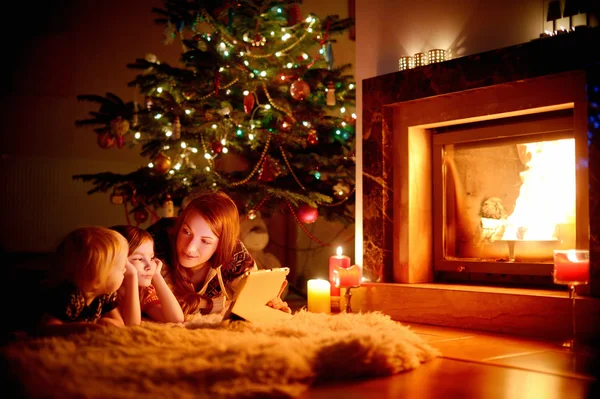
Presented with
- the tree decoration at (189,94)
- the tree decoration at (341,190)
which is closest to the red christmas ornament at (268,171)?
the tree decoration at (341,190)

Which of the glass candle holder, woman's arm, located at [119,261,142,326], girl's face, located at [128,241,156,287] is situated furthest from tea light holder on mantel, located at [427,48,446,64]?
woman's arm, located at [119,261,142,326]

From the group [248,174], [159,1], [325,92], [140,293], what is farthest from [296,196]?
[159,1]

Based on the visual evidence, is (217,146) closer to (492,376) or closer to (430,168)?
(430,168)

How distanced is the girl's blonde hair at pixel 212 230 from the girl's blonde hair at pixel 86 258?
1.94 ft

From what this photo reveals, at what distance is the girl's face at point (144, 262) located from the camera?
2186mm

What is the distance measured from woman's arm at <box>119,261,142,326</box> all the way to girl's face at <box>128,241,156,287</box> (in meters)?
0.08

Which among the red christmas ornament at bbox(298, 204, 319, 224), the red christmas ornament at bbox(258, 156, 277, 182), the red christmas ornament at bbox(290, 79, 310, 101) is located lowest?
the red christmas ornament at bbox(298, 204, 319, 224)

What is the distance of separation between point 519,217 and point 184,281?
157cm

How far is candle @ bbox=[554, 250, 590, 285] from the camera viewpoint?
7.16 feet

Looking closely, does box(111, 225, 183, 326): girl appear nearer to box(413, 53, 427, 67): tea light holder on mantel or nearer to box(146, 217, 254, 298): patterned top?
box(146, 217, 254, 298): patterned top

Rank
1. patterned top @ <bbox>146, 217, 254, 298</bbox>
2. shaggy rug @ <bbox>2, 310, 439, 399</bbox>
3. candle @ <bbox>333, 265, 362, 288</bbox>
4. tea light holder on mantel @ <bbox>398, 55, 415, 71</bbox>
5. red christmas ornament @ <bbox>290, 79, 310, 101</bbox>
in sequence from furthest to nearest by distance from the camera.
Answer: red christmas ornament @ <bbox>290, 79, 310, 101</bbox> < tea light holder on mantel @ <bbox>398, 55, 415, 71</bbox> < candle @ <bbox>333, 265, 362, 288</bbox> < patterned top @ <bbox>146, 217, 254, 298</bbox> < shaggy rug @ <bbox>2, 310, 439, 399</bbox>

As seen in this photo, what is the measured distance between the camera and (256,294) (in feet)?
7.27

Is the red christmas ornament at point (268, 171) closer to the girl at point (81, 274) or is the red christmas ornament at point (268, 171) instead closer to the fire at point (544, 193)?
the fire at point (544, 193)

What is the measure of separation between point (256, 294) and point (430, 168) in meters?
1.39
